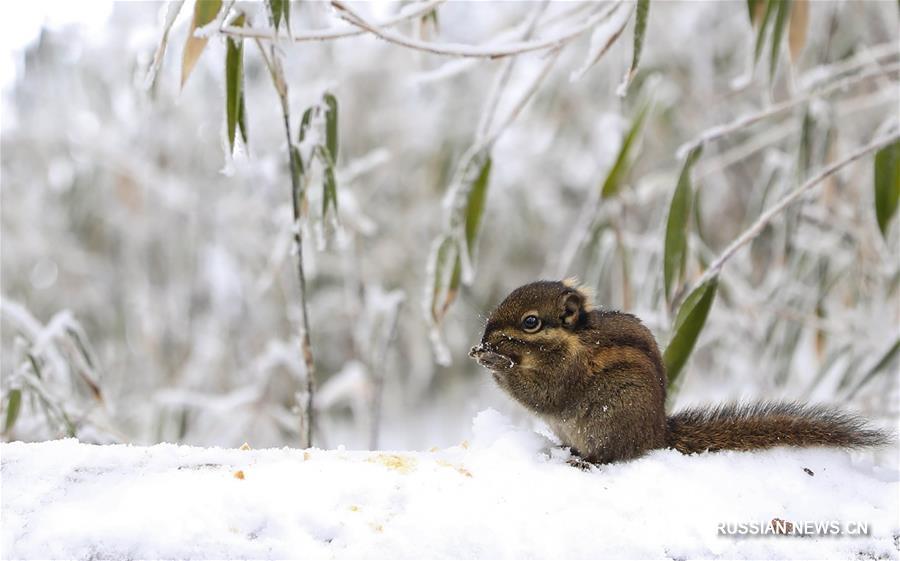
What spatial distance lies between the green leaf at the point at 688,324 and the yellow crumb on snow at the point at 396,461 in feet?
2.76

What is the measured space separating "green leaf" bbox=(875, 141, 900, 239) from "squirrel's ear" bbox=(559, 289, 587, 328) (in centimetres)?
104

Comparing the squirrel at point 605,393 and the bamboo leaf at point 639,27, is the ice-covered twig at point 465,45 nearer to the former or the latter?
the bamboo leaf at point 639,27

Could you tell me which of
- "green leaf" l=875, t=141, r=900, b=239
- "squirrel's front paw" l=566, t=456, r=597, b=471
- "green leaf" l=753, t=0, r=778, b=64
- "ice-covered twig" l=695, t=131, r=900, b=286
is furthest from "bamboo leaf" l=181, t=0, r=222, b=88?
"green leaf" l=875, t=141, r=900, b=239

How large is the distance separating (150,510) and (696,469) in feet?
2.94

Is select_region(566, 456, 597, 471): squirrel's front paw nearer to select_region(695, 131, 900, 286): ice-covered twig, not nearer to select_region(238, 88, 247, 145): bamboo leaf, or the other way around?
select_region(695, 131, 900, 286): ice-covered twig

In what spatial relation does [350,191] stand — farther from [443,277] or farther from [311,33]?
[311,33]

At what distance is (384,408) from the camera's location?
5.89 m

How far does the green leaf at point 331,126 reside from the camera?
2.26 metres

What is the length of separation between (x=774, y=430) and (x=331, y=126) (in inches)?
48.9

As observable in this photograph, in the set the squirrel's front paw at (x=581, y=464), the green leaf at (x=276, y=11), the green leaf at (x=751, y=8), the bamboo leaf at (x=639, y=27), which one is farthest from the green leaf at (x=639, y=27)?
the squirrel's front paw at (x=581, y=464)

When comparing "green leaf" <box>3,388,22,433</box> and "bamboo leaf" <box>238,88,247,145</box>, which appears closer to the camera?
"bamboo leaf" <box>238,88,247,145</box>

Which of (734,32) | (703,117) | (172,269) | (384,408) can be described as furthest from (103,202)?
(734,32)

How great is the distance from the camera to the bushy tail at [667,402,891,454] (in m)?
1.73

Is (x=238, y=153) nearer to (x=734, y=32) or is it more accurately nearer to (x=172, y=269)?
(x=172, y=269)
